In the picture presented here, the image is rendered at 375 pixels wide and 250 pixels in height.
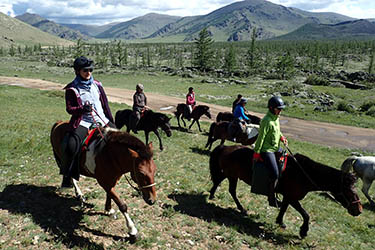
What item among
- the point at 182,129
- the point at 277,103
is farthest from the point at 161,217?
the point at 182,129

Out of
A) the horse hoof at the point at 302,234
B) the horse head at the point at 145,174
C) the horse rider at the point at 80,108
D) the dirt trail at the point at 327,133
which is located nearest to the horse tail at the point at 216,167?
the horse hoof at the point at 302,234

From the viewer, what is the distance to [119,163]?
5652mm

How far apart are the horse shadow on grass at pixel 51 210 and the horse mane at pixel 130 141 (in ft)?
7.41

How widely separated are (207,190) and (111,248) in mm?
4609

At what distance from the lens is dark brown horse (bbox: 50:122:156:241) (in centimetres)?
518

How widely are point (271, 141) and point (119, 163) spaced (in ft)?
13.2

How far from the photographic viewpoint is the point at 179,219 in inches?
281

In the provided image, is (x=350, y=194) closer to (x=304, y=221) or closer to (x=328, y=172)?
(x=328, y=172)

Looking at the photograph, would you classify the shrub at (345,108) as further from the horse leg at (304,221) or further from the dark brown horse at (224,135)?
the horse leg at (304,221)

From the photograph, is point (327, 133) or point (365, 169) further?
point (327, 133)

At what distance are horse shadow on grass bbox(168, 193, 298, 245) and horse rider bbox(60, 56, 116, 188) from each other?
342 centimetres

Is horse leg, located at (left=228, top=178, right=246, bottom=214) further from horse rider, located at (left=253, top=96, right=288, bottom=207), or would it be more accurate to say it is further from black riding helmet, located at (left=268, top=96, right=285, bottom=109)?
black riding helmet, located at (left=268, top=96, right=285, bottom=109)

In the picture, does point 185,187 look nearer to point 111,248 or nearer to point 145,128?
point 111,248

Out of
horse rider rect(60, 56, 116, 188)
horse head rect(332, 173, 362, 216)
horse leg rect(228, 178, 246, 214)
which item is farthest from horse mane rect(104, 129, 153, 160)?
horse head rect(332, 173, 362, 216)
